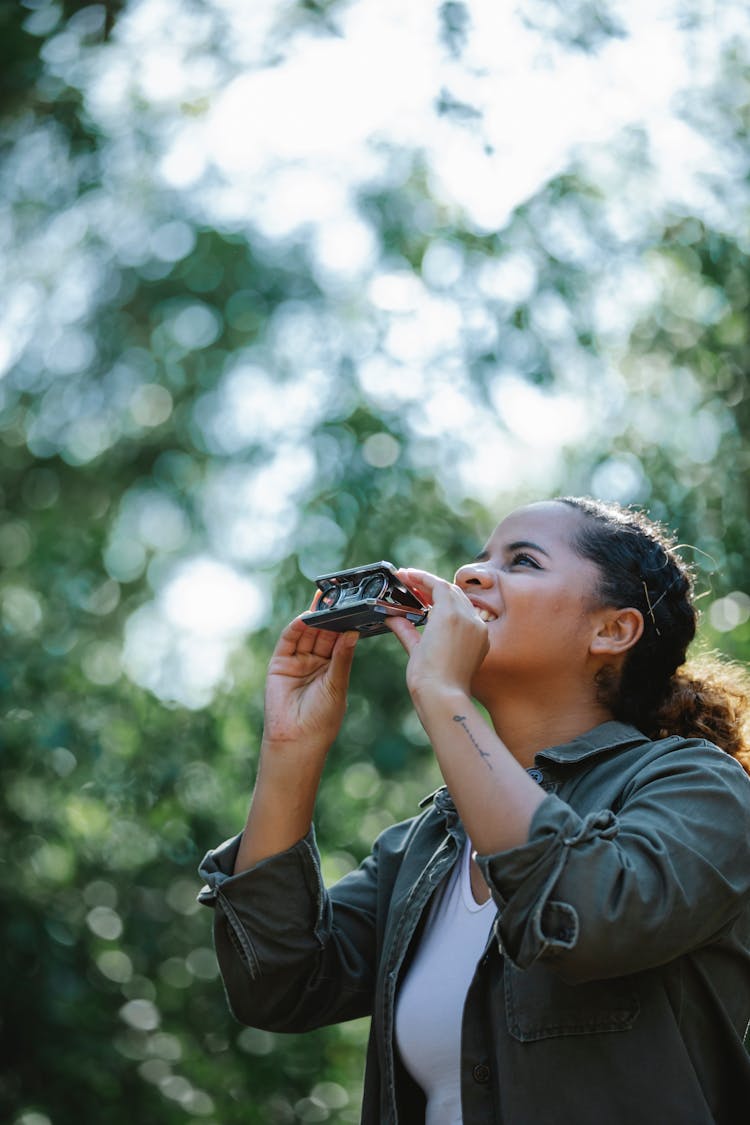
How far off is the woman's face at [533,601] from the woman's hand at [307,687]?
27 cm

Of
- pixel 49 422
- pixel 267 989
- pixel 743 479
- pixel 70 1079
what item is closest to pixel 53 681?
pixel 49 422

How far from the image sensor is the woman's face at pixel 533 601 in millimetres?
2162

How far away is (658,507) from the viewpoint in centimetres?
410

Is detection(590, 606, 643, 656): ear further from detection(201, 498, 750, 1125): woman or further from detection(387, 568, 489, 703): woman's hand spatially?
detection(387, 568, 489, 703): woman's hand

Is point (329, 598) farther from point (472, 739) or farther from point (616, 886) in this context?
point (616, 886)

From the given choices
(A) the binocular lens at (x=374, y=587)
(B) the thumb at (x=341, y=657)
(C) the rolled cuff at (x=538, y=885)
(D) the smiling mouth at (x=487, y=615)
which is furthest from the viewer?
(B) the thumb at (x=341, y=657)

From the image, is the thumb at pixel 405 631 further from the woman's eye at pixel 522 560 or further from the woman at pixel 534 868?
the woman's eye at pixel 522 560

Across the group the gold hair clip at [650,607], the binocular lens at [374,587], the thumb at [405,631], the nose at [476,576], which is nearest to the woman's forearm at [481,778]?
the thumb at [405,631]

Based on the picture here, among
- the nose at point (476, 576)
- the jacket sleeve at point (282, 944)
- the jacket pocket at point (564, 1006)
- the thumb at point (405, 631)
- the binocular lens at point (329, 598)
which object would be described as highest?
the thumb at point (405, 631)

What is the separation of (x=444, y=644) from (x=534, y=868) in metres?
0.42

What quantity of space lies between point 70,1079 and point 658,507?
3502 mm

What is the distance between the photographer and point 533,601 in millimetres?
2191

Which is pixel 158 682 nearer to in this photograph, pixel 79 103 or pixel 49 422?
pixel 49 422

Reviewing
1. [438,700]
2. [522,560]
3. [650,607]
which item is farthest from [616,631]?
[438,700]
